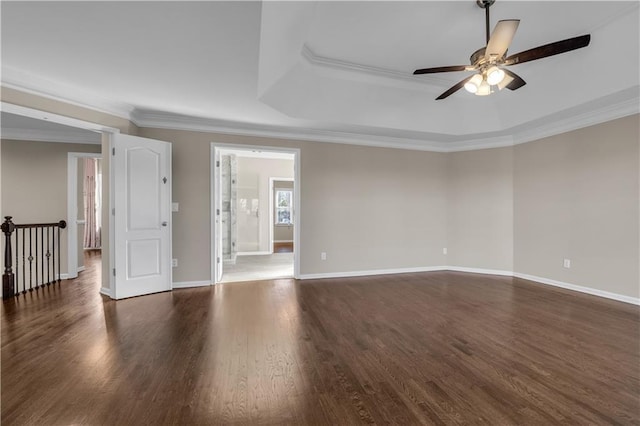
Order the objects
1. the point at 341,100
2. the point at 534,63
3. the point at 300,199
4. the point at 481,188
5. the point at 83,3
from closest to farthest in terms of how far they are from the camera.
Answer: the point at 83,3 → the point at 534,63 → the point at 341,100 → the point at 300,199 → the point at 481,188

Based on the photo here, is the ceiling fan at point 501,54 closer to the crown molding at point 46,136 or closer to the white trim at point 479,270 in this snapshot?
the white trim at point 479,270

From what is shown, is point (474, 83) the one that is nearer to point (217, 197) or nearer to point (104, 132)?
point (217, 197)

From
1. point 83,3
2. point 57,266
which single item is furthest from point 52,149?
point 83,3

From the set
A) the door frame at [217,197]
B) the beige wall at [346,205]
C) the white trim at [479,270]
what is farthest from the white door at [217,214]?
the white trim at [479,270]

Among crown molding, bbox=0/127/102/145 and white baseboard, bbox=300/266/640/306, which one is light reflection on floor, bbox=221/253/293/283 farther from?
crown molding, bbox=0/127/102/145

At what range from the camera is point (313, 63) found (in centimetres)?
351

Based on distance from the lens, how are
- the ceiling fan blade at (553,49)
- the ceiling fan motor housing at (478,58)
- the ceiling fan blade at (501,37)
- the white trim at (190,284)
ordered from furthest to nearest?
the white trim at (190,284) → the ceiling fan motor housing at (478,58) → the ceiling fan blade at (553,49) → the ceiling fan blade at (501,37)

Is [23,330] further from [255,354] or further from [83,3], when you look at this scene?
[83,3]

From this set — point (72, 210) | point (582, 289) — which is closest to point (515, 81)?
point (582, 289)

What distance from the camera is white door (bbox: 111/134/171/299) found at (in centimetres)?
364

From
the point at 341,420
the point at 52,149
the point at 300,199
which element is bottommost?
Answer: the point at 341,420

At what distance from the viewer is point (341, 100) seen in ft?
13.3

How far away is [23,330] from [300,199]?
3.53m

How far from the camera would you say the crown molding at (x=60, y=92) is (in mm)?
2740
